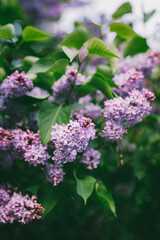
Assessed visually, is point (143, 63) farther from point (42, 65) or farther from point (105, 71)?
point (42, 65)

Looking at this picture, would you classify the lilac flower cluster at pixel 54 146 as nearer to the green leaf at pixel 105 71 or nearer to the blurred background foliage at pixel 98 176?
the blurred background foliage at pixel 98 176

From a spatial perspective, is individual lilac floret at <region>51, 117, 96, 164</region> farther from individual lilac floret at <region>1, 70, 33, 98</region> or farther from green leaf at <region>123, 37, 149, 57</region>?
green leaf at <region>123, 37, 149, 57</region>

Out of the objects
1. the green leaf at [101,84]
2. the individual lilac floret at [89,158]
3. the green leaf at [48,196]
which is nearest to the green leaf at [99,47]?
the green leaf at [101,84]

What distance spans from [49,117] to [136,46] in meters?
0.46

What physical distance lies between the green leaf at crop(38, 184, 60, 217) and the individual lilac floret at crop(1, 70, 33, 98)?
12.8 inches

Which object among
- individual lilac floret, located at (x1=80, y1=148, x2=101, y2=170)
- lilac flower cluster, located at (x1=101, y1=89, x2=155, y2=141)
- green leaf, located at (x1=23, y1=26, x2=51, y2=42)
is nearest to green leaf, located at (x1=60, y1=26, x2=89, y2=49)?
green leaf, located at (x1=23, y1=26, x2=51, y2=42)

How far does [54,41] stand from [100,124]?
3.18ft

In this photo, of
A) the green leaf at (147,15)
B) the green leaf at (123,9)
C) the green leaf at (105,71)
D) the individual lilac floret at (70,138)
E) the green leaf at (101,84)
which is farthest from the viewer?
the green leaf at (147,15)

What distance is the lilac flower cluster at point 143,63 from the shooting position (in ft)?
3.27

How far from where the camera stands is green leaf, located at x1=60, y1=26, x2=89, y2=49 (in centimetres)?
88

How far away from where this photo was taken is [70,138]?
65cm

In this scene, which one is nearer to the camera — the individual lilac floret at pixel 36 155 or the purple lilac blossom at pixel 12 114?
the individual lilac floret at pixel 36 155

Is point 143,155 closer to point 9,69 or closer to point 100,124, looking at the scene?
point 100,124

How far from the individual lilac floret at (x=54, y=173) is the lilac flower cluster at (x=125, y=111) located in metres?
0.19
